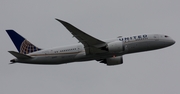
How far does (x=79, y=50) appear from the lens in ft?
172

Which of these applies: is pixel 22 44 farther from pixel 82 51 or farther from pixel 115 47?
pixel 115 47

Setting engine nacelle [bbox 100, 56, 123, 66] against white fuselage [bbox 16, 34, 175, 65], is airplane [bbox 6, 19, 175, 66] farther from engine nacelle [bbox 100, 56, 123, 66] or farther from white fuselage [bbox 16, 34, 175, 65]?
engine nacelle [bbox 100, 56, 123, 66]

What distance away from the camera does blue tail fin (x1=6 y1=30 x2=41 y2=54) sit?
5458cm

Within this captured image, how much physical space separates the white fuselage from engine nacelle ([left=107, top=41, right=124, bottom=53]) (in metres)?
1.02

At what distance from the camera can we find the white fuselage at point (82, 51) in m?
51.8

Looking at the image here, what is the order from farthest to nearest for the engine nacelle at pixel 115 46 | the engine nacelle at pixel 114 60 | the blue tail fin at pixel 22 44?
the engine nacelle at pixel 114 60 < the blue tail fin at pixel 22 44 < the engine nacelle at pixel 115 46

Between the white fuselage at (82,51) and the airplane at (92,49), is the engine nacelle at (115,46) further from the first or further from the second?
the white fuselage at (82,51)

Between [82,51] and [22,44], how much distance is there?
9.71 metres

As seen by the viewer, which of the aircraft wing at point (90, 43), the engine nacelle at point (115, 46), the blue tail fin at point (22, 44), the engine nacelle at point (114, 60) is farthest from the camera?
the engine nacelle at point (114, 60)

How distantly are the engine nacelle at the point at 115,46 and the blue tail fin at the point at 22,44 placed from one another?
36.2 ft

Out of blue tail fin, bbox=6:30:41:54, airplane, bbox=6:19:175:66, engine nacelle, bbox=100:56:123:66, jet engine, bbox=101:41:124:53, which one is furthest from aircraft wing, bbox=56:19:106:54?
blue tail fin, bbox=6:30:41:54

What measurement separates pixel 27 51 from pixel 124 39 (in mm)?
14534

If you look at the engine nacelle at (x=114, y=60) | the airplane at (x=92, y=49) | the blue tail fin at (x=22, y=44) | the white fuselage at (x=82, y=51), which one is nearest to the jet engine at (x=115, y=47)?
the airplane at (x=92, y=49)

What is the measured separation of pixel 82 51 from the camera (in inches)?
2062
